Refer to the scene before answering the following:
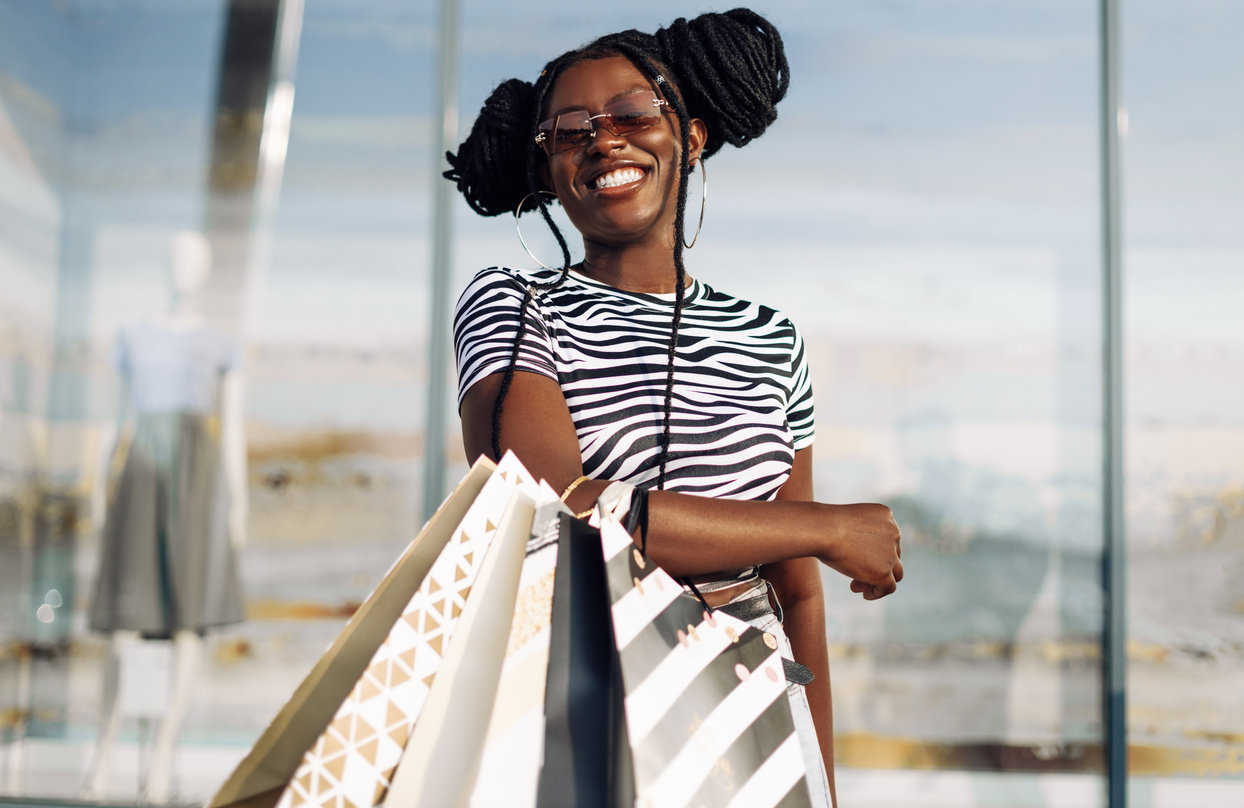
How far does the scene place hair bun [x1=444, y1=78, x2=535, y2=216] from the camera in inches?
48.4

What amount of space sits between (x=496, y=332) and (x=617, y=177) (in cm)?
30

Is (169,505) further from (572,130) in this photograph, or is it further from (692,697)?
(692,697)

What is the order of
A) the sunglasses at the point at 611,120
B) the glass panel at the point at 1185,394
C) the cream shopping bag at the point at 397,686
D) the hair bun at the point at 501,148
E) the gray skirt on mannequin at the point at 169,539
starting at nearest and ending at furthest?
the cream shopping bag at the point at 397,686, the sunglasses at the point at 611,120, the hair bun at the point at 501,148, the glass panel at the point at 1185,394, the gray skirt on mannequin at the point at 169,539

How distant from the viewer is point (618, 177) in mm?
1104

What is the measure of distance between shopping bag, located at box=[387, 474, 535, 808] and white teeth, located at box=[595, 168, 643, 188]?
22.6 inches

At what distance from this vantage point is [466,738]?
627mm

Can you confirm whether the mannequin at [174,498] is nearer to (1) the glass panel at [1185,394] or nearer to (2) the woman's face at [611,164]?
(2) the woman's face at [611,164]

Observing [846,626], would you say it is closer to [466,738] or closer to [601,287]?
[601,287]

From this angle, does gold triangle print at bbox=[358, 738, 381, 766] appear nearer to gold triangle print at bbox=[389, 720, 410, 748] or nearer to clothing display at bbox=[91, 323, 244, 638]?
gold triangle print at bbox=[389, 720, 410, 748]

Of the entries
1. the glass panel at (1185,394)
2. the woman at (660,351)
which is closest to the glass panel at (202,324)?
the woman at (660,351)

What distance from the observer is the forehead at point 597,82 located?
1100 millimetres

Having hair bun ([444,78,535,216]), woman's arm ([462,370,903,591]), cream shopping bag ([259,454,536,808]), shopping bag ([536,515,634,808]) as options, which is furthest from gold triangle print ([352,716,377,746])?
hair bun ([444,78,535,216])

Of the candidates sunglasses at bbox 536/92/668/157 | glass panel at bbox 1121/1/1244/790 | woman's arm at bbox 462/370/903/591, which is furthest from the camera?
glass panel at bbox 1121/1/1244/790

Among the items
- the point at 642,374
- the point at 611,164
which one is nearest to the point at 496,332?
the point at 642,374
